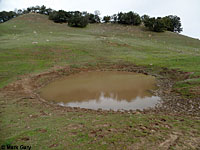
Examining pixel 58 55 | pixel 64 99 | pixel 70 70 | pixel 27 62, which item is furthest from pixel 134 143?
pixel 58 55

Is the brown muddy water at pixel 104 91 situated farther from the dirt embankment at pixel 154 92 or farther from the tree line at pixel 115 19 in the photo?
the tree line at pixel 115 19

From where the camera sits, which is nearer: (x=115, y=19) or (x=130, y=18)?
(x=130, y=18)

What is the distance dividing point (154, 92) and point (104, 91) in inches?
191

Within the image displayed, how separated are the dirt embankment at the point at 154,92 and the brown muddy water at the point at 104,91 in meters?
0.85

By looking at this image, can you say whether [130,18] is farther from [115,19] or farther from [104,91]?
[104,91]

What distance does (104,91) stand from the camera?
16.9m

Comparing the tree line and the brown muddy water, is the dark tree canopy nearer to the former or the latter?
the tree line

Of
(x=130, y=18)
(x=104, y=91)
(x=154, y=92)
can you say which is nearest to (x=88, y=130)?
(x=104, y=91)

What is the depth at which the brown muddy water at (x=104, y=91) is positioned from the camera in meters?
13.9

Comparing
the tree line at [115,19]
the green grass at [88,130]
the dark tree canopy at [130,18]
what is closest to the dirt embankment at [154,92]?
the green grass at [88,130]

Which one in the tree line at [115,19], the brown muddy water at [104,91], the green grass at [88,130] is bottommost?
the brown muddy water at [104,91]

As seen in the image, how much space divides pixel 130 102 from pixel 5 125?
9234mm

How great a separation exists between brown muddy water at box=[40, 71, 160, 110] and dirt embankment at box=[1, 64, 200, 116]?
0.85 meters

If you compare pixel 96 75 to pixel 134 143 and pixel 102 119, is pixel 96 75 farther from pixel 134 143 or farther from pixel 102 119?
pixel 134 143
